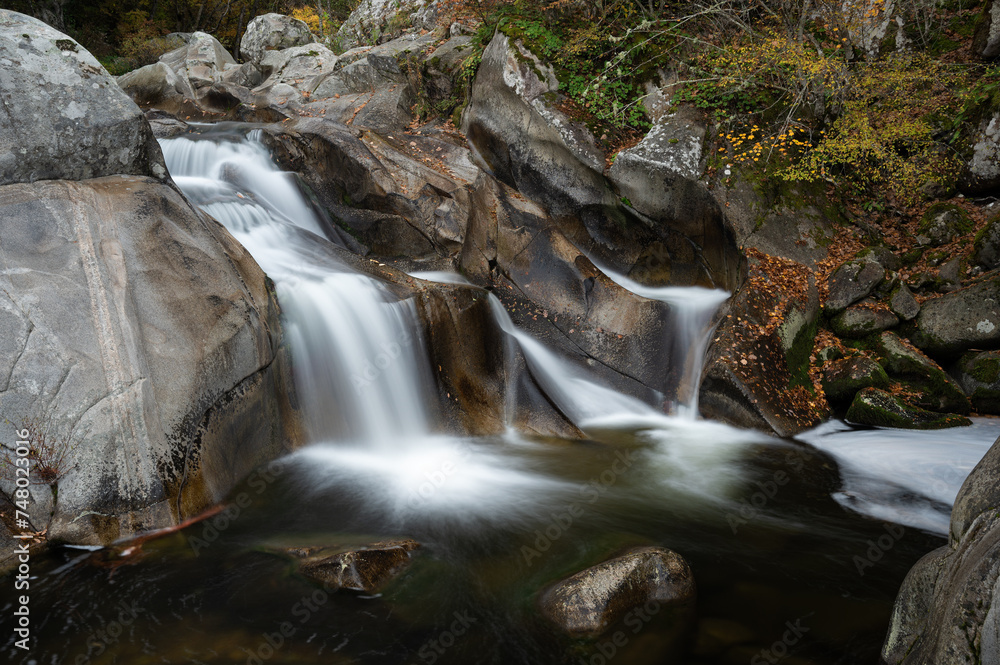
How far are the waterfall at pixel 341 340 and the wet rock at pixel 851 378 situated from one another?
5.67m

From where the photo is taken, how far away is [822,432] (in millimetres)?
7664

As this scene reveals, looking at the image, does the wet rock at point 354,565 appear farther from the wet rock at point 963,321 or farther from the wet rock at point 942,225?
the wet rock at point 942,225

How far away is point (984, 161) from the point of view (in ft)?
31.2

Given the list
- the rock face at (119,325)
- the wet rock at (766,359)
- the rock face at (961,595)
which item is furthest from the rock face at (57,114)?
the wet rock at (766,359)

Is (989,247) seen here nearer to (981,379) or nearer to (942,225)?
(942,225)

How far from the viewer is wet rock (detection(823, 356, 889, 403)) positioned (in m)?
7.89

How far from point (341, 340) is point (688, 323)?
518cm

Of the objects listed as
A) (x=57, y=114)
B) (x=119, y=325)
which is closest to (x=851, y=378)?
(x=119, y=325)

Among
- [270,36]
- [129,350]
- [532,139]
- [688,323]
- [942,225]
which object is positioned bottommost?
[688,323]

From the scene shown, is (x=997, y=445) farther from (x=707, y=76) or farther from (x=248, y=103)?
(x=248, y=103)

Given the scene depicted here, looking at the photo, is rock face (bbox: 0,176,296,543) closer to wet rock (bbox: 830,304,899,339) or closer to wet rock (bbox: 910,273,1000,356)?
wet rock (bbox: 830,304,899,339)

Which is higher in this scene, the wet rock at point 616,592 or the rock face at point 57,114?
the rock face at point 57,114

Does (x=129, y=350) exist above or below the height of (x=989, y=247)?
below

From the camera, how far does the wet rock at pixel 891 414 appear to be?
24.2ft
